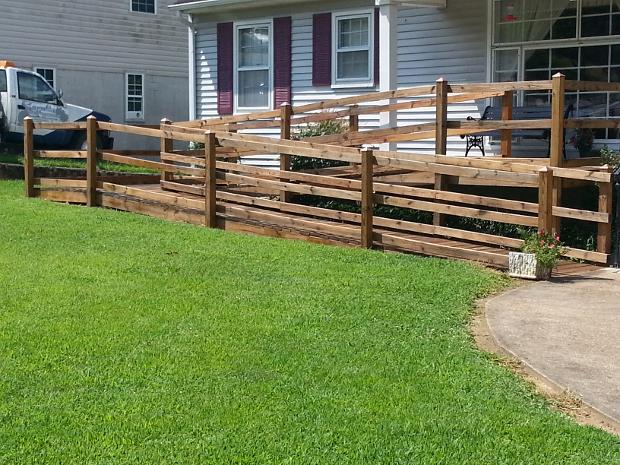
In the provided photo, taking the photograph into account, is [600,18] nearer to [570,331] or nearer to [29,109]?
[570,331]

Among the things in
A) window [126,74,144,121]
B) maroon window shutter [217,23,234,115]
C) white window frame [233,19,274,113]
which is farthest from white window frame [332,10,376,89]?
window [126,74,144,121]

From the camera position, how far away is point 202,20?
19.8 m

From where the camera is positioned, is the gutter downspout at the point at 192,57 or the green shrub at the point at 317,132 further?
the gutter downspout at the point at 192,57

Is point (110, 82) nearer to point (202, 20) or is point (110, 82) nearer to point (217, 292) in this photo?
point (202, 20)

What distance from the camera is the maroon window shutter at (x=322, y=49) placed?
17.5 metres

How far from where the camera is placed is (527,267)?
9.15 m

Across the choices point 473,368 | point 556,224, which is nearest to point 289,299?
point 473,368

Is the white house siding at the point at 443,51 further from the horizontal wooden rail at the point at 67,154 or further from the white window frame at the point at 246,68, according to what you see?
the horizontal wooden rail at the point at 67,154

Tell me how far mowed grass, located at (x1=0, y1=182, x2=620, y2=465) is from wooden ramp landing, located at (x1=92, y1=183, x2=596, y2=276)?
666 millimetres

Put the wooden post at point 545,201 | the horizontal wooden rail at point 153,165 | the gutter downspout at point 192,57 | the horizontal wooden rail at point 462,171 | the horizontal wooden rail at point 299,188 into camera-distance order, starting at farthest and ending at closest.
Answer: the gutter downspout at point 192,57
the horizontal wooden rail at point 153,165
the horizontal wooden rail at point 299,188
the horizontal wooden rail at point 462,171
the wooden post at point 545,201

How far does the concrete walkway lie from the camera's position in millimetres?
5801

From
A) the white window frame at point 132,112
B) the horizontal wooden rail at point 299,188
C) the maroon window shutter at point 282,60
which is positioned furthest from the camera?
the white window frame at point 132,112

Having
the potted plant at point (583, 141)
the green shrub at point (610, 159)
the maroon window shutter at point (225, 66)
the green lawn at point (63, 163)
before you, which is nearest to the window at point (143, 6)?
the green lawn at point (63, 163)

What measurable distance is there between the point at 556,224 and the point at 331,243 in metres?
2.58
